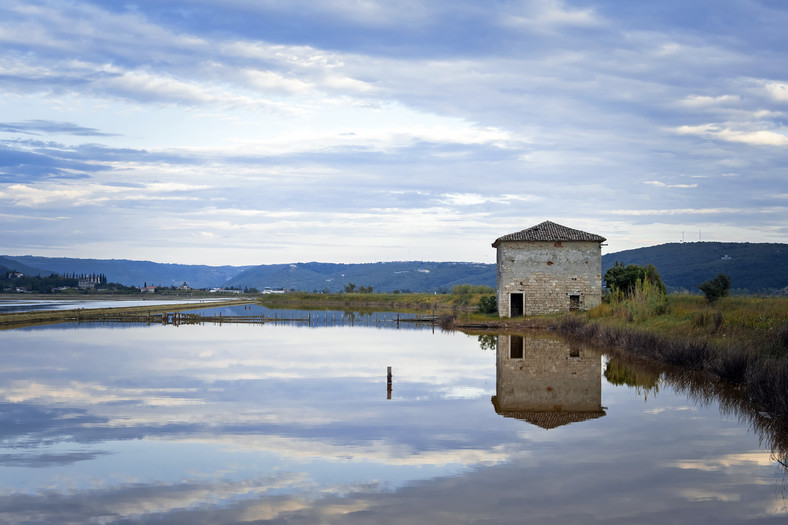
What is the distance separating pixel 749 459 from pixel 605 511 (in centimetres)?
350

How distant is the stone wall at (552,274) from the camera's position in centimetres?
4116

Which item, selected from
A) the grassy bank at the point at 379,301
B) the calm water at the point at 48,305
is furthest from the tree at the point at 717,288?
the calm water at the point at 48,305

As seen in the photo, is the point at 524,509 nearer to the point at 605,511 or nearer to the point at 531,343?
the point at 605,511

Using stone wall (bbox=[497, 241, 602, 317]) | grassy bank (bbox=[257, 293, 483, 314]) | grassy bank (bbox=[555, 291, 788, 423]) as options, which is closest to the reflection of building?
grassy bank (bbox=[555, 291, 788, 423])

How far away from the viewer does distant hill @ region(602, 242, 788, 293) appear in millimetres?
85750

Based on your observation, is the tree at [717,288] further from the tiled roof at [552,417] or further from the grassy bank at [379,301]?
the grassy bank at [379,301]

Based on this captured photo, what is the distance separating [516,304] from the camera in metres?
43.1

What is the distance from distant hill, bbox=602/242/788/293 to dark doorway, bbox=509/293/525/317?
133ft

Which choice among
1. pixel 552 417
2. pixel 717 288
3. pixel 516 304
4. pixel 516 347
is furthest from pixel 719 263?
pixel 552 417

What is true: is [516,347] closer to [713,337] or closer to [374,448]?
[713,337]

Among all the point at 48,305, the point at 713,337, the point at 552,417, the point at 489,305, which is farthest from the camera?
the point at 48,305

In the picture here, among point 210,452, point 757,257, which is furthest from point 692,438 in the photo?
point 757,257

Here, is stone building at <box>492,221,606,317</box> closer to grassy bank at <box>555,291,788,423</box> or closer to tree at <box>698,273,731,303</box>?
grassy bank at <box>555,291,788,423</box>

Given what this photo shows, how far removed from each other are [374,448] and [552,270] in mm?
31481
